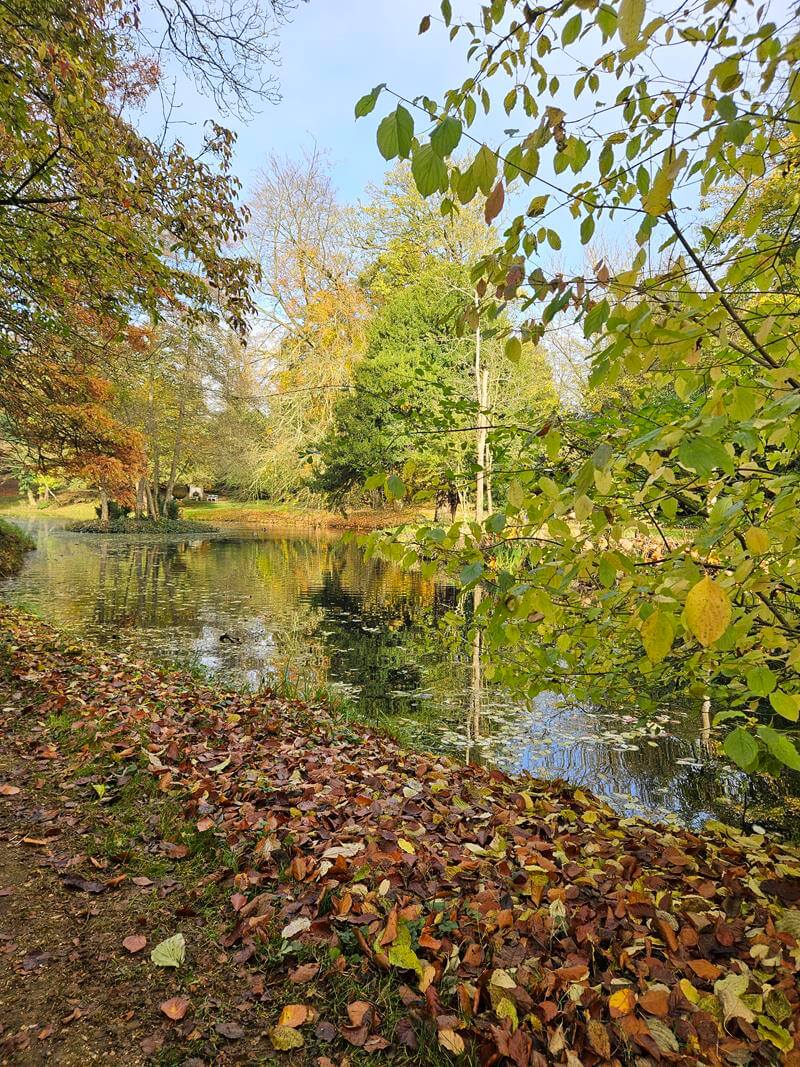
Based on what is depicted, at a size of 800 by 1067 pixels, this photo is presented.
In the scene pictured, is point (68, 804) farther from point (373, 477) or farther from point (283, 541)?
point (283, 541)

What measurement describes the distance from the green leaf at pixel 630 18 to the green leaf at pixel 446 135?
14.9 inches

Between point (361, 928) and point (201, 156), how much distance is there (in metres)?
6.51

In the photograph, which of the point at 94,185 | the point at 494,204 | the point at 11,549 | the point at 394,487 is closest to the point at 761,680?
the point at 394,487

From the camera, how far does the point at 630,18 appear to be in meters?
1.10

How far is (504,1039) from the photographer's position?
180 centimetres

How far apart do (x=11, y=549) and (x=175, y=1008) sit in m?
18.5

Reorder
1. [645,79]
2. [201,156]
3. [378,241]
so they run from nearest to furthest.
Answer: [645,79] < [201,156] < [378,241]

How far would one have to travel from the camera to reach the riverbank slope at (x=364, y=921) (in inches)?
73.2

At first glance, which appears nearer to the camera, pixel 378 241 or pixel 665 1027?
pixel 665 1027

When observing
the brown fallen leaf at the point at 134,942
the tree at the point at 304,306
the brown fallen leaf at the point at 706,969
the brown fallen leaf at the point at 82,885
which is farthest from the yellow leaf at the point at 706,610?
the tree at the point at 304,306

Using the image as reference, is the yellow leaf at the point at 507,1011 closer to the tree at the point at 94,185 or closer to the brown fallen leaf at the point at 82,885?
the brown fallen leaf at the point at 82,885

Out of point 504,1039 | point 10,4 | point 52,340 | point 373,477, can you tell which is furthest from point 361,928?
point 52,340

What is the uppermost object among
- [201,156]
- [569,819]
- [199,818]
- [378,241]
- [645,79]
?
[378,241]

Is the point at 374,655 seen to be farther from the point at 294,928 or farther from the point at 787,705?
the point at 787,705
